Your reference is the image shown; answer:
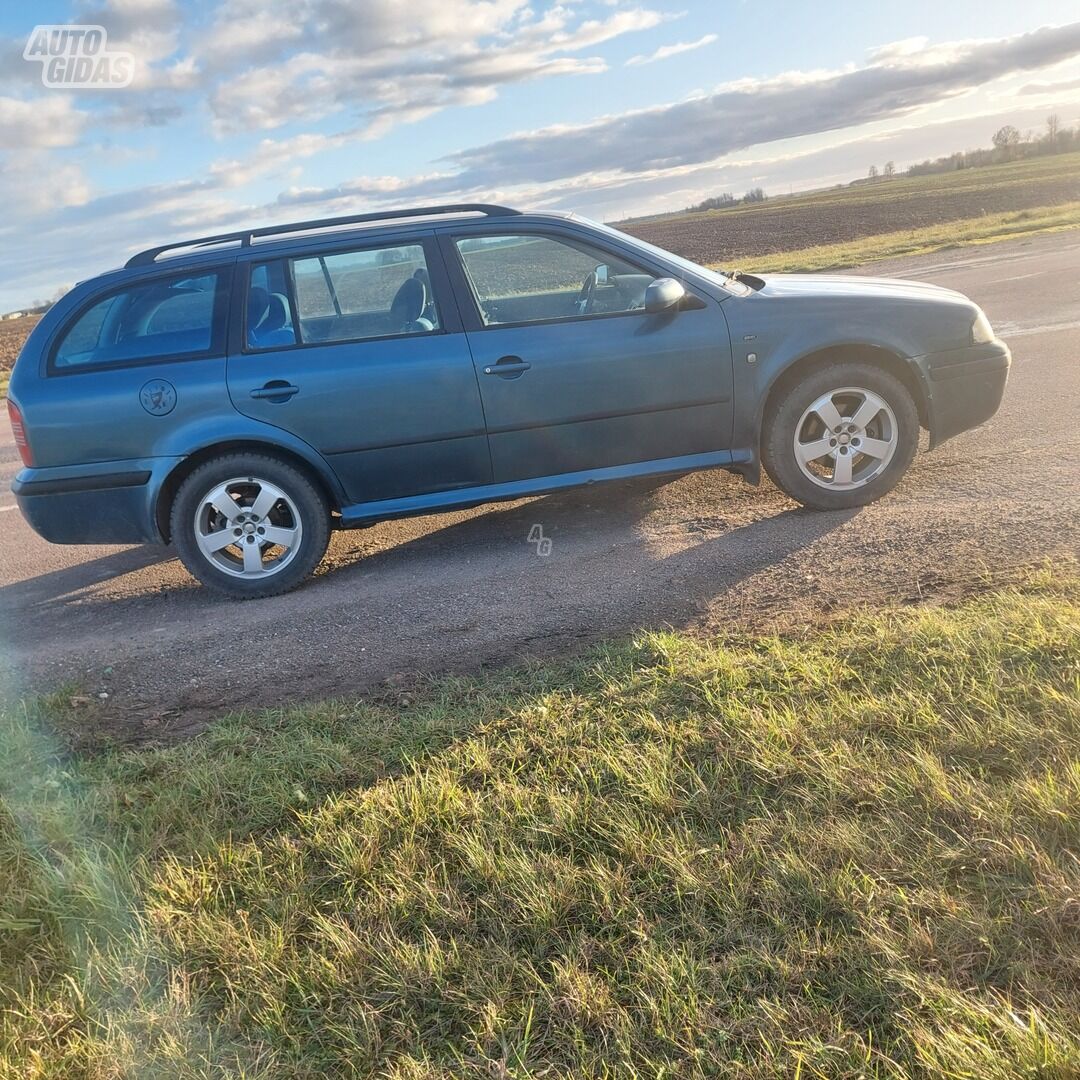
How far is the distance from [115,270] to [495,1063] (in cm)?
462

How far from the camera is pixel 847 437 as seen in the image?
203 inches

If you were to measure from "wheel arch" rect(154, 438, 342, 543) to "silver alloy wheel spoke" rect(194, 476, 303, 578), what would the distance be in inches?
6.2

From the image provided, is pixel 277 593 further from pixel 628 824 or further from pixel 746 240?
pixel 746 240

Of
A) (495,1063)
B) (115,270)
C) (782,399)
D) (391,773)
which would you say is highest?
(115,270)

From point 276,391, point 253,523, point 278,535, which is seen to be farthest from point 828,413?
point 253,523

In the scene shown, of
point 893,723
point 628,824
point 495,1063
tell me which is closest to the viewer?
point 495,1063

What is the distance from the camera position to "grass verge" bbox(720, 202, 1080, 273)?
816 inches

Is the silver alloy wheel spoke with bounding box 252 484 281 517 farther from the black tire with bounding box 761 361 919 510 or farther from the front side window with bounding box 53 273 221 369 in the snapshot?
the black tire with bounding box 761 361 919 510

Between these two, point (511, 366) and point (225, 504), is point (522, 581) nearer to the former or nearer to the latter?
point (511, 366)

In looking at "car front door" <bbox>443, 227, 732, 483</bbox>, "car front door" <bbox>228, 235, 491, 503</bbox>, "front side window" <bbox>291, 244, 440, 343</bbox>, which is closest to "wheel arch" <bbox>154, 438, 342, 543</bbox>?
"car front door" <bbox>228, 235, 491, 503</bbox>

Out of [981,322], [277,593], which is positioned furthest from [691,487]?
[277,593]

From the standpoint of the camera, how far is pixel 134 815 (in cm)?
293

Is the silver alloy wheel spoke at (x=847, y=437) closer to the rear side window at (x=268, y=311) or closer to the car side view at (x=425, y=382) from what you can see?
the car side view at (x=425, y=382)

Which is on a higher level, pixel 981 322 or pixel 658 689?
pixel 981 322
